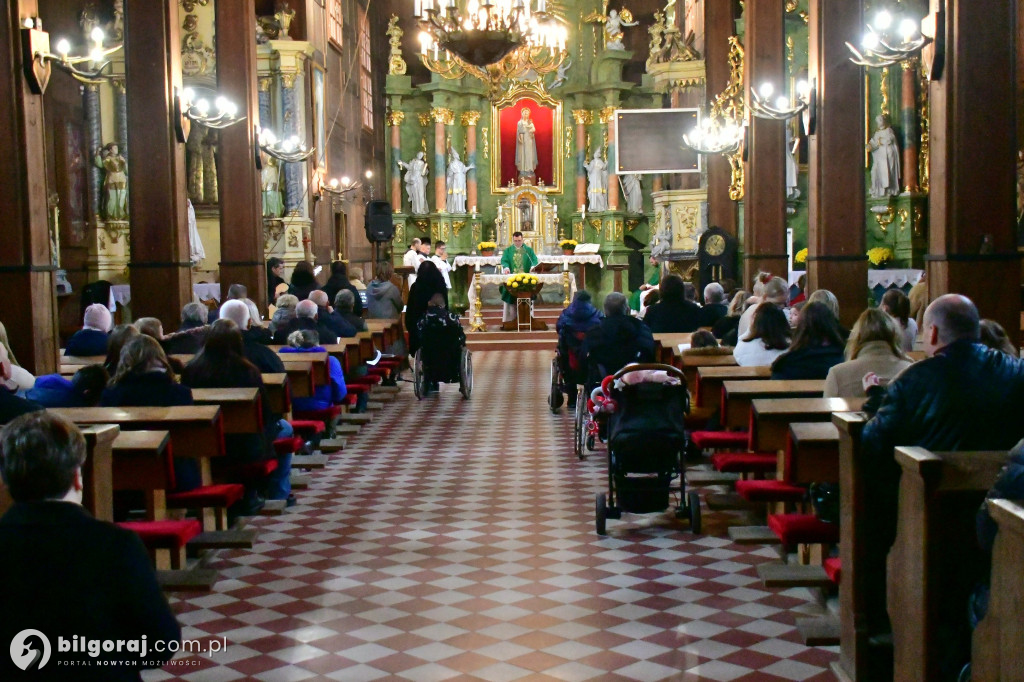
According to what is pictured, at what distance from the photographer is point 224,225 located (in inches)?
528

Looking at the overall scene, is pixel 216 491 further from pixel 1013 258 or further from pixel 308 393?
pixel 1013 258

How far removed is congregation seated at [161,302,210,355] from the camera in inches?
347

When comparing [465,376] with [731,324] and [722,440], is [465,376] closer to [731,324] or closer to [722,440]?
[731,324]

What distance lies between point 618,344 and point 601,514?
2.12 meters

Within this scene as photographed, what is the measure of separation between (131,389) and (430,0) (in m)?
7.67

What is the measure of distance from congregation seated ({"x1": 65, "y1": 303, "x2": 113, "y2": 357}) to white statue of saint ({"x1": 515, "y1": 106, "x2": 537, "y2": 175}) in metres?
19.6

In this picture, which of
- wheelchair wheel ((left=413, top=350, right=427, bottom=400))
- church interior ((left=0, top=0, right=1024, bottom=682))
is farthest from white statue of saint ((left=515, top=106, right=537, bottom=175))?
wheelchair wheel ((left=413, top=350, right=427, bottom=400))

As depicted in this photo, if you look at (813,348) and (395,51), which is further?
(395,51)

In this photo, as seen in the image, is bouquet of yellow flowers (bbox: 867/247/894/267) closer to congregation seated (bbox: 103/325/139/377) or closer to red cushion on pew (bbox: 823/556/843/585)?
congregation seated (bbox: 103/325/139/377)

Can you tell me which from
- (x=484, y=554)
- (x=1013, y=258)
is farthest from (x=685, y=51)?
(x=484, y=554)

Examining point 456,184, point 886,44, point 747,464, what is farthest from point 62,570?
point 456,184

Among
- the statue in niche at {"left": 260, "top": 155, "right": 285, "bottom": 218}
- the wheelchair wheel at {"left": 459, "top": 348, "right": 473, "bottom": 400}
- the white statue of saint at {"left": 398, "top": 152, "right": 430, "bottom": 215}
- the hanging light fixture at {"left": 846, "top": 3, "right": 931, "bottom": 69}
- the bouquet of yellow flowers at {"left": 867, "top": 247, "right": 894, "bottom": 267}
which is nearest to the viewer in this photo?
the hanging light fixture at {"left": 846, "top": 3, "right": 931, "bottom": 69}

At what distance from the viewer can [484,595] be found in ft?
18.7

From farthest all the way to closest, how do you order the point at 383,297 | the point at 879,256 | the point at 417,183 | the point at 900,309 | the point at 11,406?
the point at 417,183
the point at 879,256
the point at 383,297
the point at 900,309
the point at 11,406
